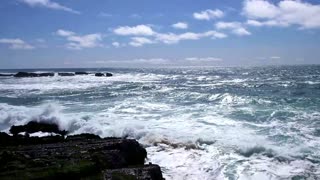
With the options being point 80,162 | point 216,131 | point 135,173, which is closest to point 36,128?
point 216,131

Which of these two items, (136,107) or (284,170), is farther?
(136,107)

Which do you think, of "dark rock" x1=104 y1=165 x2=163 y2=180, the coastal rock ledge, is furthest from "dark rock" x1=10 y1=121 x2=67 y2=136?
"dark rock" x1=104 y1=165 x2=163 y2=180

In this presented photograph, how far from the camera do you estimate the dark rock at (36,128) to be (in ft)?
72.0

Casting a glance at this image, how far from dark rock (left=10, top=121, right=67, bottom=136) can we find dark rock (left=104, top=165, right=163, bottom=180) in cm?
1213

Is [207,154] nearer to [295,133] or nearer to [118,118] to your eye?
[295,133]

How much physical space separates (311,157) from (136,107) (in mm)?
18720

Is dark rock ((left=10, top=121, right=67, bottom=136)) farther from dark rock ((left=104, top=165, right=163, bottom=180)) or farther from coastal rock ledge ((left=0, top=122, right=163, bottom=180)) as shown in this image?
dark rock ((left=104, top=165, right=163, bottom=180))

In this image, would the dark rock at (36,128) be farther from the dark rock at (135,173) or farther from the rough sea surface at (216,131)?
the dark rock at (135,173)

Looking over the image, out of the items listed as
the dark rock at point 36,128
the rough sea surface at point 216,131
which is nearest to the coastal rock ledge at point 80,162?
the rough sea surface at point 216,131

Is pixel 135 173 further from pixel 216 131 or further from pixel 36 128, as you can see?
pixel 36 128

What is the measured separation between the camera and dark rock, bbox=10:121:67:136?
864 inches

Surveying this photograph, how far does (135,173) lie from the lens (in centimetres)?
1075

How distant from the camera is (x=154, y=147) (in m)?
18.1

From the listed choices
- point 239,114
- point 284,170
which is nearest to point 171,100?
point 239,114
